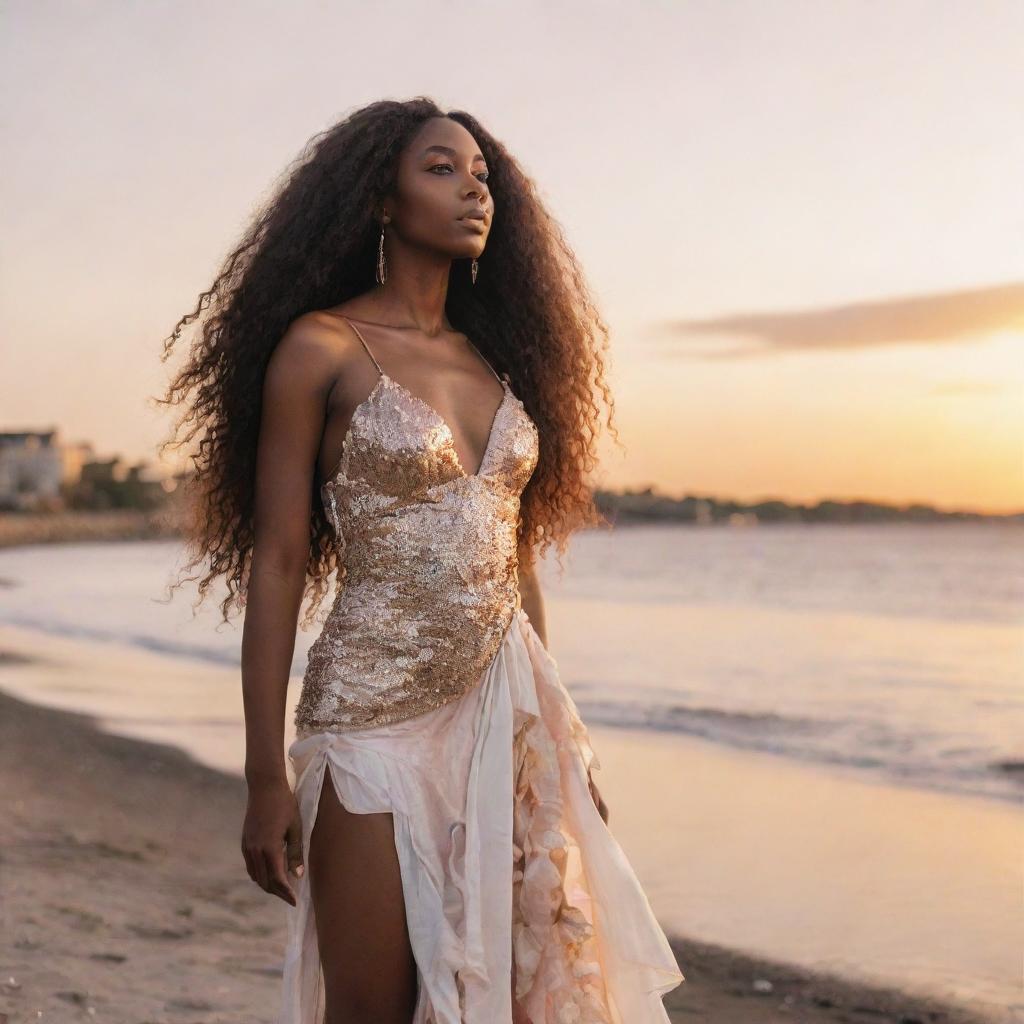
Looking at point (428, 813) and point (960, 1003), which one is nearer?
point (428, 813)

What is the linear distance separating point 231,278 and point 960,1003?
3.40 metres

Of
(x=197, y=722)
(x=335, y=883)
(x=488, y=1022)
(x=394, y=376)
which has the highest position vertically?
(x=394, y=376)

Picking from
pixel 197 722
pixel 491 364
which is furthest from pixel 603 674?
pixel 491 364

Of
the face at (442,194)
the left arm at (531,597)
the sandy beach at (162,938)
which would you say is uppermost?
the face at (442,194)

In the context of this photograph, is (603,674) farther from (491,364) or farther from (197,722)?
(491,364)

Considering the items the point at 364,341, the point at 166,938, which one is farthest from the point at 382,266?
the point at 166,938

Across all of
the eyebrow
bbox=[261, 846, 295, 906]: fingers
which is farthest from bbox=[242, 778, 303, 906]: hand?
the eyebrow

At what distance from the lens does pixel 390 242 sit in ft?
8.45

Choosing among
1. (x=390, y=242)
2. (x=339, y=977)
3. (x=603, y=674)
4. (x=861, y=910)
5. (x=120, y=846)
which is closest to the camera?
(x=339, y=977)

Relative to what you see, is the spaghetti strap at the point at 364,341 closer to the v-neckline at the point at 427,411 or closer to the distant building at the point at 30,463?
the v-neckline at the point at 427,411

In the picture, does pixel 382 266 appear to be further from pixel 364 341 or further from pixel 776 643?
pixel 776 643

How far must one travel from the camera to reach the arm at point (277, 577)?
7.27 feet

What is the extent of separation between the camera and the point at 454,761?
234cm

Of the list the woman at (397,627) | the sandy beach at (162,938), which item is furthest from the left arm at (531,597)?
the sandy beach at (162,938)
